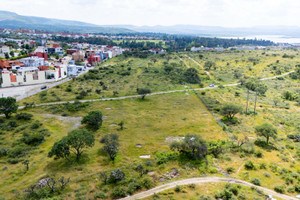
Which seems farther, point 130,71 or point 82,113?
point 130,71

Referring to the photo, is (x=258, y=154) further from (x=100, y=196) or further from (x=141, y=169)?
(x=100, y=196)

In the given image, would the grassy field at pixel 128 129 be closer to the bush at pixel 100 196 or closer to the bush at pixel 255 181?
the bush at pixel 100 196

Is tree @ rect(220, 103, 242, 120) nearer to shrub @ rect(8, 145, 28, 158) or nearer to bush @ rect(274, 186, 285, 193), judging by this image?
bush @ rect(274, 186, 285, 193)

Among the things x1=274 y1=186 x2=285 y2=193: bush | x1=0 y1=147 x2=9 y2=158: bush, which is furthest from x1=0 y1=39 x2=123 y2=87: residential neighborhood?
x1=274 y1=186 x2=285 y2=193: bush

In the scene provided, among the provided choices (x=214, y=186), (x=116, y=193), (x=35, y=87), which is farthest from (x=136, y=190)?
(x=35, y=87)

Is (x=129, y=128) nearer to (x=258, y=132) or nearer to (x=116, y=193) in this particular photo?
(x=116, y=193)
